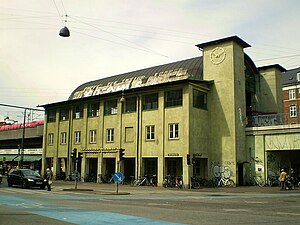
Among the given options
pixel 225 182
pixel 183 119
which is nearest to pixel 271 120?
pixel 225 182

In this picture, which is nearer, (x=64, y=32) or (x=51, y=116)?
(x=64, y=32)

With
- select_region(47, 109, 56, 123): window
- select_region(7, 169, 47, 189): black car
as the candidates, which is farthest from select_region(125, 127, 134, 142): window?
select_region(47, 109, 56, 123): window

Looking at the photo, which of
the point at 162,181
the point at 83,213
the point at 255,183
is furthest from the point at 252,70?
the point at 83,213

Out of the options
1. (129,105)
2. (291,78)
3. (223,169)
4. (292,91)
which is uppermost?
(291,78)

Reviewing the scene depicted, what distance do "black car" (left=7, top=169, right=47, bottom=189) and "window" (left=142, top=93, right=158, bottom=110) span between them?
13.9 meters

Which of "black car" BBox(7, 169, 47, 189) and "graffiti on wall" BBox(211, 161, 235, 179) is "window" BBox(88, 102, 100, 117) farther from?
"black car" BBox(7, 169, 47, 189)

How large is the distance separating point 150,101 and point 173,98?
310cm

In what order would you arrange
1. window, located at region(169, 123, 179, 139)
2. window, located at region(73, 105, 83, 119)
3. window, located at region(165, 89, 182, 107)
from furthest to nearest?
window, located at region(73, 105, 83, 119)
window, located at region(165, 89, 182, 107)
window, located at region(169, 123, 179, 139)

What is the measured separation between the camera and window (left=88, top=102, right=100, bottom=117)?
44.7 metres

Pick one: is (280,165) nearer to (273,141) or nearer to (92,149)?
(273,141)

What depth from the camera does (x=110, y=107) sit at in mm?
43156

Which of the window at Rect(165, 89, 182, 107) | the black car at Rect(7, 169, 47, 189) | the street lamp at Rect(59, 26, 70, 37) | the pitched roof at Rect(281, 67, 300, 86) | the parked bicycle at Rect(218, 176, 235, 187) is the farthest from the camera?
the pitched roof at Rect(281, 67, 300, 86)

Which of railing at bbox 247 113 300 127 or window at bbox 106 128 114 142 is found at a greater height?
railing at bbox 247 113 300 127

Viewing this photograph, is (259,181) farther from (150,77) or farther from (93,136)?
(93,136)
